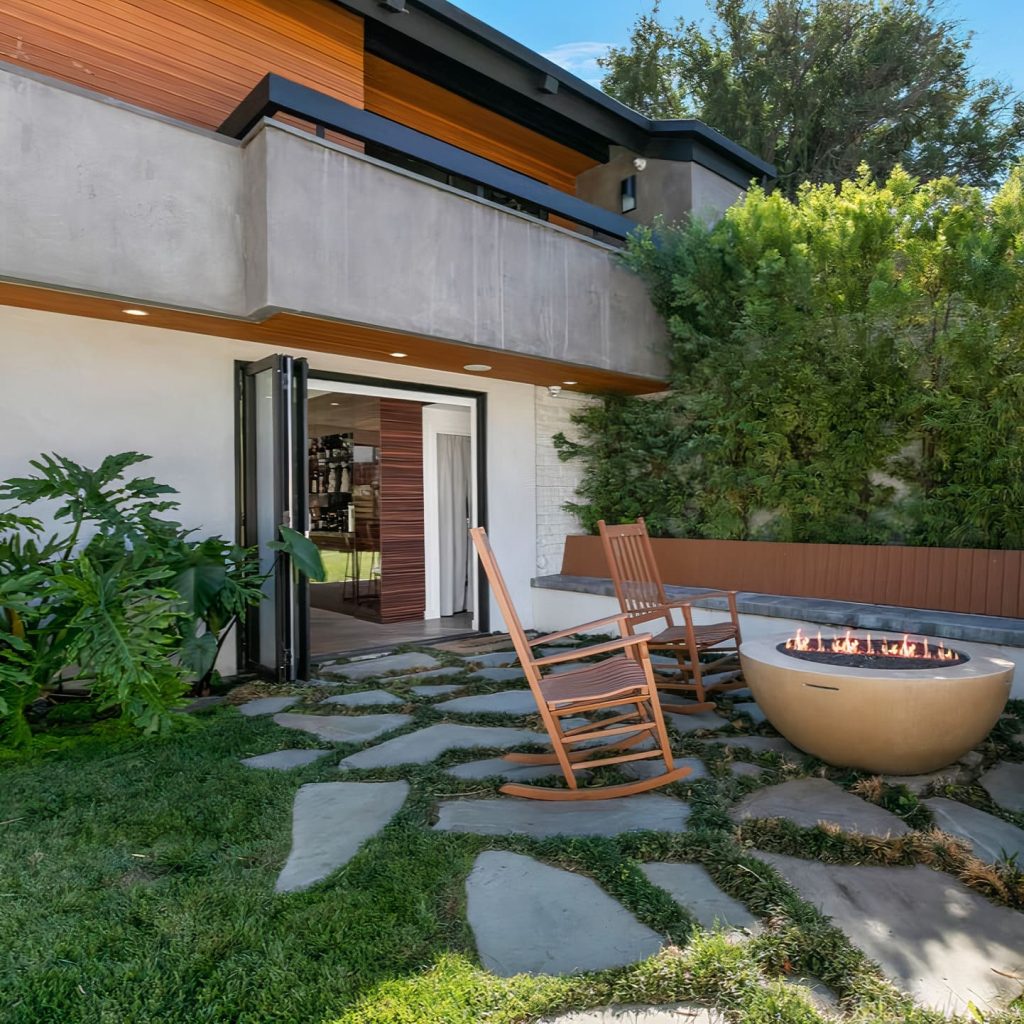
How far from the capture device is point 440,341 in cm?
519

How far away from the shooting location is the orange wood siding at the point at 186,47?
4.79m

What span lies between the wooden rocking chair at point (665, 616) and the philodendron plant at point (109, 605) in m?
2.22

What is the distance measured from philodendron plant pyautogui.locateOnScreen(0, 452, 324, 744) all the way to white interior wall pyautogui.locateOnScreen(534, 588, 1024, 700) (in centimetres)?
328

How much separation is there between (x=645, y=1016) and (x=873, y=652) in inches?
83.1

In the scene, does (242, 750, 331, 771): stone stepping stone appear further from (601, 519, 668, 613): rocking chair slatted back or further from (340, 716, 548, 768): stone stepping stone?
(601, 519, 668, 613): rocking chair slatted back

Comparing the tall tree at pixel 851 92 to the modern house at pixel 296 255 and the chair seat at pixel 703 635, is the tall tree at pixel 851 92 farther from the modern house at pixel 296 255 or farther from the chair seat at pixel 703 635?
the chair seat at pixel 703 635

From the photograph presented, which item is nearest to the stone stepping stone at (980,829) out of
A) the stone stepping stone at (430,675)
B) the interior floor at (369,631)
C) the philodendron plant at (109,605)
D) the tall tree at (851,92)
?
the stone stepping stone at (430,675)

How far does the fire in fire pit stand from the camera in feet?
9.98

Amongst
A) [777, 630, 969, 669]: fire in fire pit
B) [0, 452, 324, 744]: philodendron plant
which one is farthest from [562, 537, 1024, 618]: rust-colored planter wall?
[0, 452, 324, 744]: philodendron plant

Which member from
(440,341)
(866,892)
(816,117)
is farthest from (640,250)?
(816,117)

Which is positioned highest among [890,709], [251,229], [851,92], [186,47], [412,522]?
[851,92]

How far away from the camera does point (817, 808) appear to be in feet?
8.84

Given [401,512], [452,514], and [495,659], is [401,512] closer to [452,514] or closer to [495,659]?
[452,514]

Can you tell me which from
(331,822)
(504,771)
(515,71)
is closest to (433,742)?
(504,771)
